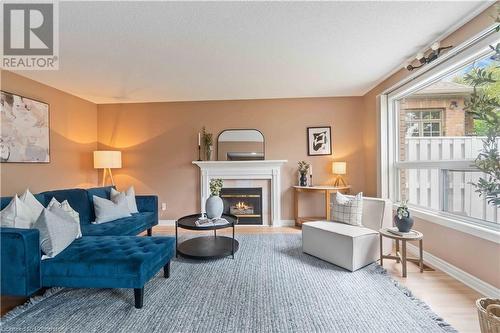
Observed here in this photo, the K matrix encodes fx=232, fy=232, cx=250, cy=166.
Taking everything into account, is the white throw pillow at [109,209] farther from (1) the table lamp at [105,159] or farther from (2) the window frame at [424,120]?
(2) the window frame at [424,120]

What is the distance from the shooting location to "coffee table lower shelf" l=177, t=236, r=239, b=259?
2797 millimetres

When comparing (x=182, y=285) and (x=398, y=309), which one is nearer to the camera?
(x=398, y=309)

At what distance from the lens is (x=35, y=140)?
10.9ft

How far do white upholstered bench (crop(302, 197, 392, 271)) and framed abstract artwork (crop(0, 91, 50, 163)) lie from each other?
12.8ft

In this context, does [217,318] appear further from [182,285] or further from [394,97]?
[394,97]

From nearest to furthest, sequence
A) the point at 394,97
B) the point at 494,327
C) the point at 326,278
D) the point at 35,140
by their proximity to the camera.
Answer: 1. the point at 494,327
2. the point at 326,278
3. the point at 35,140
4. the point at 394,97

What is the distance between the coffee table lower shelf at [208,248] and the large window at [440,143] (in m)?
2.54

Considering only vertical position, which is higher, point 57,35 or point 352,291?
point 57,35

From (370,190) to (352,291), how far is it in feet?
8.18

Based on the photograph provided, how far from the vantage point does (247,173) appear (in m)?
4.48

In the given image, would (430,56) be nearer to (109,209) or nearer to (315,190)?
(315,190)

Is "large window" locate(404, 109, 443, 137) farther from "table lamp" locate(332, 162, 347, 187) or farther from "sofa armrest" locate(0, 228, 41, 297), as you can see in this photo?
"sofa armrest" locate(0, 228, 41, 297)

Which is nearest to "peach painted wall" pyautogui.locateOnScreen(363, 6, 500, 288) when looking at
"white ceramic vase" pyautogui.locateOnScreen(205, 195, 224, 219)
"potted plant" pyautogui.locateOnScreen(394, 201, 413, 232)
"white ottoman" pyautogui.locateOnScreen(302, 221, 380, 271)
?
"potted plant" pyautogui.locateOnScreen(394, 201, 413, 232)

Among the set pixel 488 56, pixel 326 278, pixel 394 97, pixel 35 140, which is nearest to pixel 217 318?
pixel 326 278
